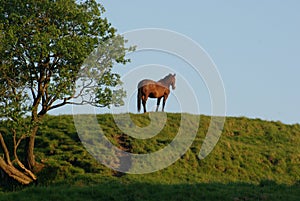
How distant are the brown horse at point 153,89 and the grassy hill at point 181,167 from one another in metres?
1.55

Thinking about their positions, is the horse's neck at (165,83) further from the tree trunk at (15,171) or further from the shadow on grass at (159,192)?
the shadow on grass at (159,192)

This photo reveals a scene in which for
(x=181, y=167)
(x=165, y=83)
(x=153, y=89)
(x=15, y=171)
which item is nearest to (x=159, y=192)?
(x=15, y=171)

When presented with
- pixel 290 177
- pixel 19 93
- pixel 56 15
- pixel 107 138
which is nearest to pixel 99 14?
→ pixel 56 15

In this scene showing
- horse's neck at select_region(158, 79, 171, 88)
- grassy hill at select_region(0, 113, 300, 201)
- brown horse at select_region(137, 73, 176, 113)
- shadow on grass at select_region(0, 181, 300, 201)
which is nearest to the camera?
shadow on grass at select_region(0, 181, 300, 201)

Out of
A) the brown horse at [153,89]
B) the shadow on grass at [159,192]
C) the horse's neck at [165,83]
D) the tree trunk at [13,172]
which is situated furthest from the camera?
the horse's neck at [165,83]

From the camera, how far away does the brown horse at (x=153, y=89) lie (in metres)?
47.3

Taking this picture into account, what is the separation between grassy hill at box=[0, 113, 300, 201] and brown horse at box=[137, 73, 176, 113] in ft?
5.09

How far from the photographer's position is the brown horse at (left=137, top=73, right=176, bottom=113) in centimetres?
4731

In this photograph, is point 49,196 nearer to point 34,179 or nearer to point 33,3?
point 34,179

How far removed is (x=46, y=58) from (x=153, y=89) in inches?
573

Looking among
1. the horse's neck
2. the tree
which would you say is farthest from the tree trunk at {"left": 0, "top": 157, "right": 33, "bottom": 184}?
the horse's neck

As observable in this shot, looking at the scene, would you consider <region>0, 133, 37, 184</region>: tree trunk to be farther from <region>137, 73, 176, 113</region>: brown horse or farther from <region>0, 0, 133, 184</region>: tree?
<region>137, 73, 176, 113</region>: brown horse

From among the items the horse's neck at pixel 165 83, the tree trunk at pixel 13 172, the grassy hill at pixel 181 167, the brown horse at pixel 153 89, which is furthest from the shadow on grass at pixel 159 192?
the horse's neck at pixel 165 83

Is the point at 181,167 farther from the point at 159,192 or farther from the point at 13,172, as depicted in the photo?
the point at 13,172
